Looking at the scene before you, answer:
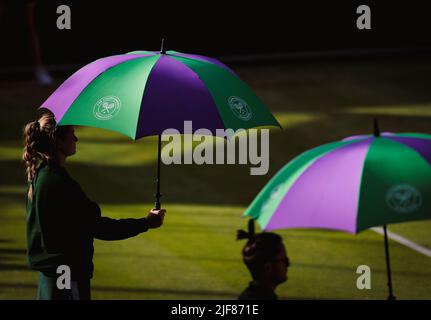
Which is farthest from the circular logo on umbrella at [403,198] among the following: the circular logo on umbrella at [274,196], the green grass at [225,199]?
the green grass at [225,199]

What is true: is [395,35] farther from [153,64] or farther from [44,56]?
[153,64]

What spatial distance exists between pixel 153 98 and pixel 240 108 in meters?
0.61

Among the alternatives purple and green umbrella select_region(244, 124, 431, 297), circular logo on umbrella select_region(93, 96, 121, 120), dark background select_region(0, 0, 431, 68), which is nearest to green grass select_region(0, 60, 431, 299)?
dark background select_region(0, 0, 431, 68)

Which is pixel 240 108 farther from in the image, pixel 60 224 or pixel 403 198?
pixel 403 198

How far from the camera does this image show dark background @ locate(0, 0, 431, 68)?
20781mm

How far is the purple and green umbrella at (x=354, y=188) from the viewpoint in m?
5.84

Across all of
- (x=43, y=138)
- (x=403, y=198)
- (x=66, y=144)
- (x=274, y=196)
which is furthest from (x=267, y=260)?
(x=43, y=138)

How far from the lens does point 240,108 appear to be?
7.23 meters

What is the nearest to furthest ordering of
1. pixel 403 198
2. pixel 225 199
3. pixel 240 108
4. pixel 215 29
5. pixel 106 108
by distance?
pixel 403 198
pixel 106 108
pixel 240 108
pixel 225 199
pixel 215 29

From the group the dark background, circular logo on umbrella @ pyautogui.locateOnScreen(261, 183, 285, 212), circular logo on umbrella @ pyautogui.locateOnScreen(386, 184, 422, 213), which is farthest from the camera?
the dark background

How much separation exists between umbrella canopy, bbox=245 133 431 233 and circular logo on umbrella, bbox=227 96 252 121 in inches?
35.0

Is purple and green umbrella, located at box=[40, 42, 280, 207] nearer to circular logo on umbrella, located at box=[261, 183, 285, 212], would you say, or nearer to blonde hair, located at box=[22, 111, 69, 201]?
blonde hair, located at box=[22, 111, 69, 201]

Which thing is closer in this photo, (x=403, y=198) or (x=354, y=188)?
(x=403, y=198)

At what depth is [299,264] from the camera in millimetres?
10953
